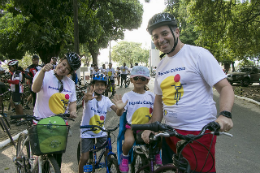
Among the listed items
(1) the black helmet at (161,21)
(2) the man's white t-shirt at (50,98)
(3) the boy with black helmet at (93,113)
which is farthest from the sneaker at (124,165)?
(1) the black helmet at (161,21)

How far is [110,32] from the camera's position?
899 inches

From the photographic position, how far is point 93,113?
3209 millimetres

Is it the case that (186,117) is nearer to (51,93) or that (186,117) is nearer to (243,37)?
(51,93)

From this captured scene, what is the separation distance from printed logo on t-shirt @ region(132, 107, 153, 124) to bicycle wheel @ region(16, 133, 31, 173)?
1.55 metres

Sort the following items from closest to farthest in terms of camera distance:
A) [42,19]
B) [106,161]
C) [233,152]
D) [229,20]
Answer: [106,161] → [233,152] → [42,19] → [229,20]

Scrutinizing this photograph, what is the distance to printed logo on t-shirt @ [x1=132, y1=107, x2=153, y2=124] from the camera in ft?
9.87

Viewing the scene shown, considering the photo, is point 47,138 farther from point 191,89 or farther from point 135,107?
point 191,89

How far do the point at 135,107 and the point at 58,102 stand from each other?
108 centimetres

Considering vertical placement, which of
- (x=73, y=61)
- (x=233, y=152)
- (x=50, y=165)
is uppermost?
(x=73, y=61)

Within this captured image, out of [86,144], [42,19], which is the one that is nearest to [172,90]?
[86,144]

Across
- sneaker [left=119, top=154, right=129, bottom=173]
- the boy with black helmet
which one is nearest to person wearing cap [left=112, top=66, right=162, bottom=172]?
sneaker [left=119, top=154, right=129, bottom=173]

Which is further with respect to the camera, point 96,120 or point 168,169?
point 96,120

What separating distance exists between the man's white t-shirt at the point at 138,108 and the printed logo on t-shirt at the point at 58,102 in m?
0.88

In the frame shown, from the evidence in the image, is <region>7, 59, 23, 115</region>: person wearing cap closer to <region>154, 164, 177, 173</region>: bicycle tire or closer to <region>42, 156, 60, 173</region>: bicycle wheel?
<region>42, 156, 60, 173</region>: bicycle wheel
